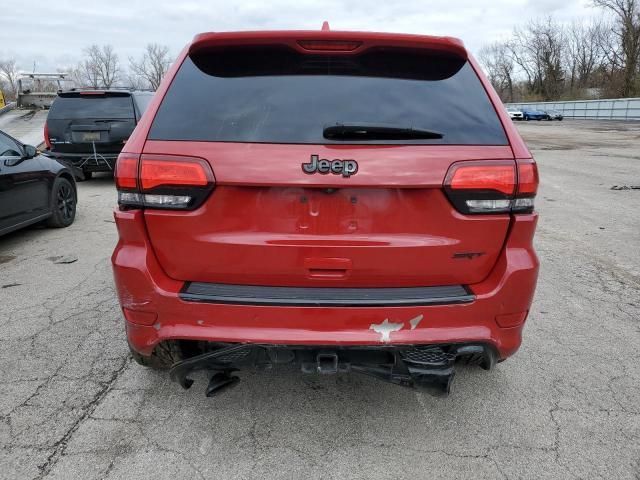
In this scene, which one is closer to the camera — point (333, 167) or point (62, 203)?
point (333, 167)

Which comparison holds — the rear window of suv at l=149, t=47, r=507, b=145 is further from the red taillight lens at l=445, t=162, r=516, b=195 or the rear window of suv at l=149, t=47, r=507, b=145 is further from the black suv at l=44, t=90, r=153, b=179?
the black suv at l=44, t=90, r=153, b=179

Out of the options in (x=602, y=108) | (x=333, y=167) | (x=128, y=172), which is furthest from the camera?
(x=602, y=108)

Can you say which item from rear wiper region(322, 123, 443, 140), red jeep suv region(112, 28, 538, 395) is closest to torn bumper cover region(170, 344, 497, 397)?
red jeep suv region(112, 28, 538, 395)

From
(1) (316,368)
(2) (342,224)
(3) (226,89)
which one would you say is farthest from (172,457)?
(3) (226,89)

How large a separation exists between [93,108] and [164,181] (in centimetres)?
856

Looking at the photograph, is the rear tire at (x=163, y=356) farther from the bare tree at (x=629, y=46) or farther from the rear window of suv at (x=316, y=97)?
the bare tree at (x=629, y=46)

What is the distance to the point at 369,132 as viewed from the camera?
2.09 metres

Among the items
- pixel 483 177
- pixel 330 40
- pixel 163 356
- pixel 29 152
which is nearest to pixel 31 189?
pixel 29 152

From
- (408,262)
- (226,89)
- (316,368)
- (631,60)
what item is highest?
(631,60)

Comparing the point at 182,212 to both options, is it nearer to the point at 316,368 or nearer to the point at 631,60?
the point at 316,368

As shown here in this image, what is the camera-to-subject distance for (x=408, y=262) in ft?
6.97

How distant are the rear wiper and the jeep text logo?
0.13 m

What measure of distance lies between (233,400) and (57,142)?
8.68m

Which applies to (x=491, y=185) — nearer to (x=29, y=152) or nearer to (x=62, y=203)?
(x=29, y=152)
